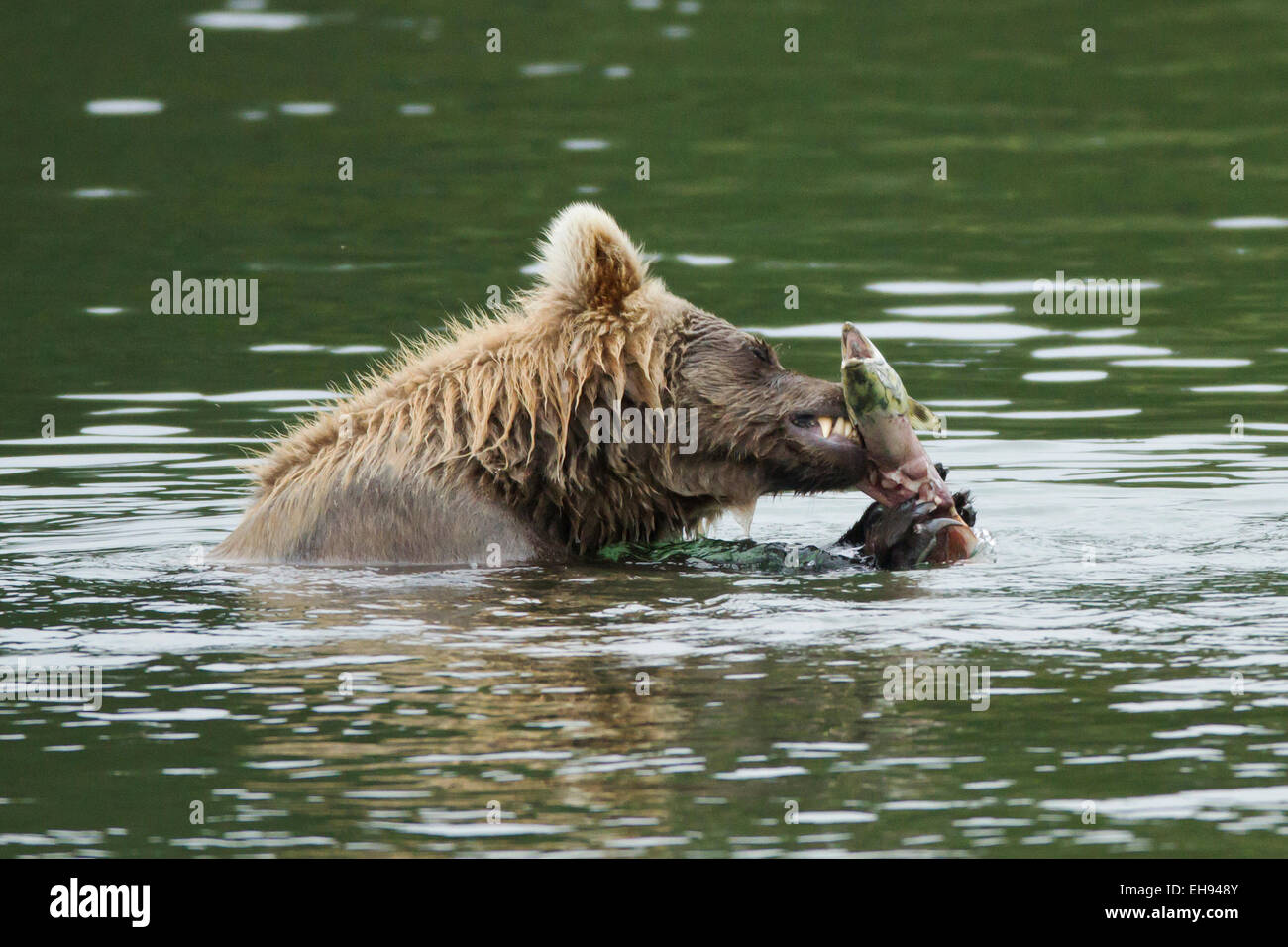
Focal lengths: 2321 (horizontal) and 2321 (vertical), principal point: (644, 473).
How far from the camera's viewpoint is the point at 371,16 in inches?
1355

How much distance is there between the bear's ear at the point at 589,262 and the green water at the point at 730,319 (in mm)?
1303

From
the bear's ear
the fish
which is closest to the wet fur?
the bear's ear

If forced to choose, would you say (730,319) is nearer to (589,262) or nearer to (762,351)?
(762,351)

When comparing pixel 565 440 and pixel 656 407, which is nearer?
pixel 565 440

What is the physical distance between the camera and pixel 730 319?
1850cm

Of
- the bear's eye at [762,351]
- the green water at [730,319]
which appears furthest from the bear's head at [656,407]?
the green water at [730,319]

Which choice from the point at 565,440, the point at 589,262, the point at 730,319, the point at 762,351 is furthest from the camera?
the point at 730,319

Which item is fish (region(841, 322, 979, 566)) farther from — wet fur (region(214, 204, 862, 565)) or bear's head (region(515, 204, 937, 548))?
wet fur (region(214, 204, 862, 565))

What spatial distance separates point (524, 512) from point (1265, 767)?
4284mm

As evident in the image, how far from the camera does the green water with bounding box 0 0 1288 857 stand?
720 cm

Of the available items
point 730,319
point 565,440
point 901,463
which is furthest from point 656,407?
point 730,319

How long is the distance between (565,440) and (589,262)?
83 centimetres
